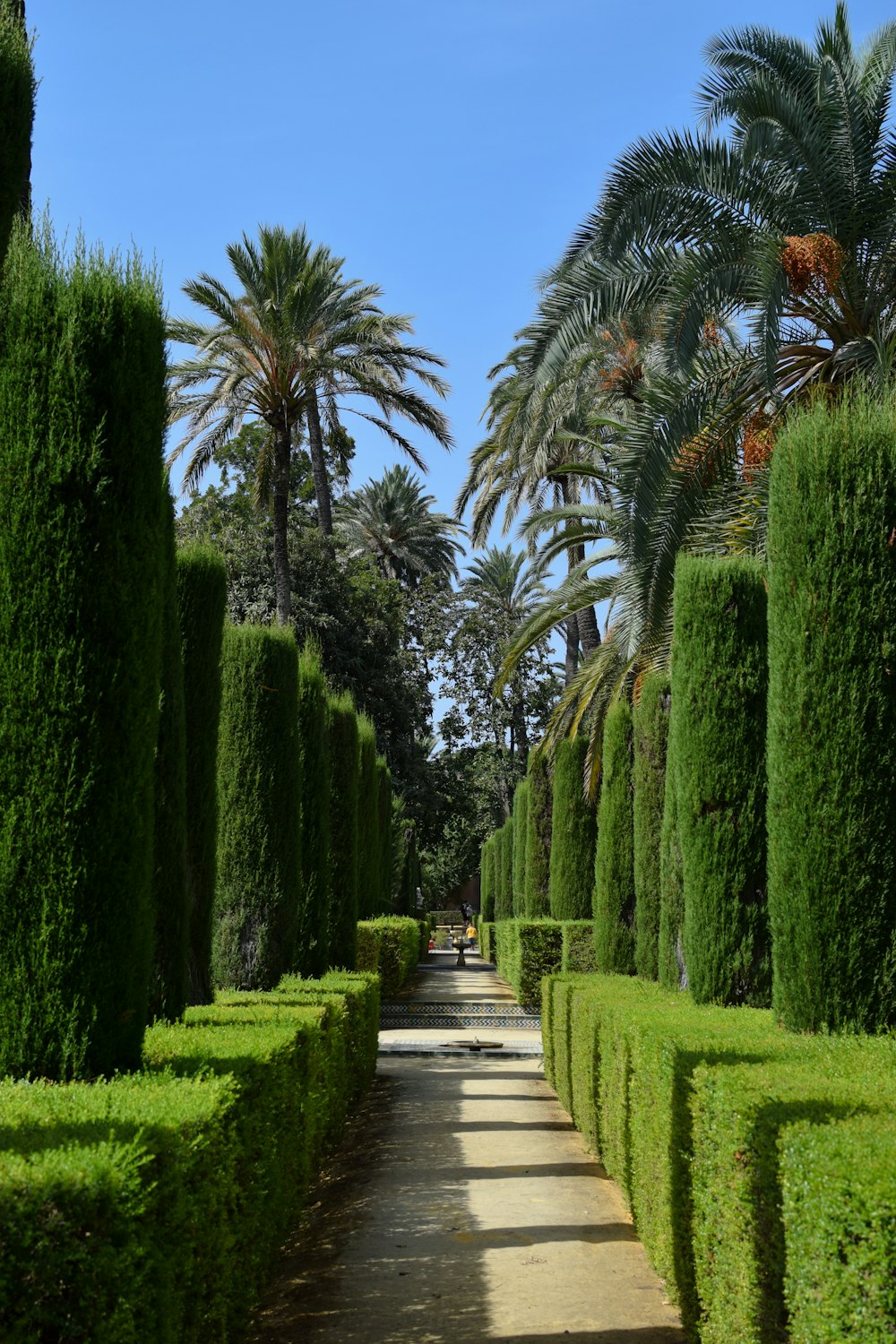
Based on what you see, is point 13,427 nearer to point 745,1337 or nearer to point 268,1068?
point 268,1068

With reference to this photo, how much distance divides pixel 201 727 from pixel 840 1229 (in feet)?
22.0

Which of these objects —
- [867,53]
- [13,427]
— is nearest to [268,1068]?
[13,427]

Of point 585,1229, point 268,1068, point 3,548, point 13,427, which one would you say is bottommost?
point 585,1229

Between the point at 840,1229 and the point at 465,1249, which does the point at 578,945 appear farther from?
the point at 840,1229

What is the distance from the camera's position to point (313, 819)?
43.7 ft

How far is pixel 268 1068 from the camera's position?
19.0 ft

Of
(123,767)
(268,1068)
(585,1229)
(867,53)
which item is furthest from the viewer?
(867,53)

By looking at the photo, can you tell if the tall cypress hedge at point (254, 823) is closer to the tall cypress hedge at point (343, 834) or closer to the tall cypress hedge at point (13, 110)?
the tall cypress hedge at point (343, 834)

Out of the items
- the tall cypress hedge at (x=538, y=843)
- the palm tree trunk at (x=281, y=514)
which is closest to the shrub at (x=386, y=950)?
the tall cypress hedge at (x=538, y=843)

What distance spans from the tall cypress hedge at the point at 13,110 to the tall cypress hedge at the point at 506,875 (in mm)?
30446

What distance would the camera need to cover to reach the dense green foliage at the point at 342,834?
15.5 meters

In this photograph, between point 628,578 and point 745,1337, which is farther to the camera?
point 628,578

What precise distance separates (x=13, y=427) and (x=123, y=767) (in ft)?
5.21

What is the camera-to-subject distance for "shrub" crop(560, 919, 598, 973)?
19016 millimetres
